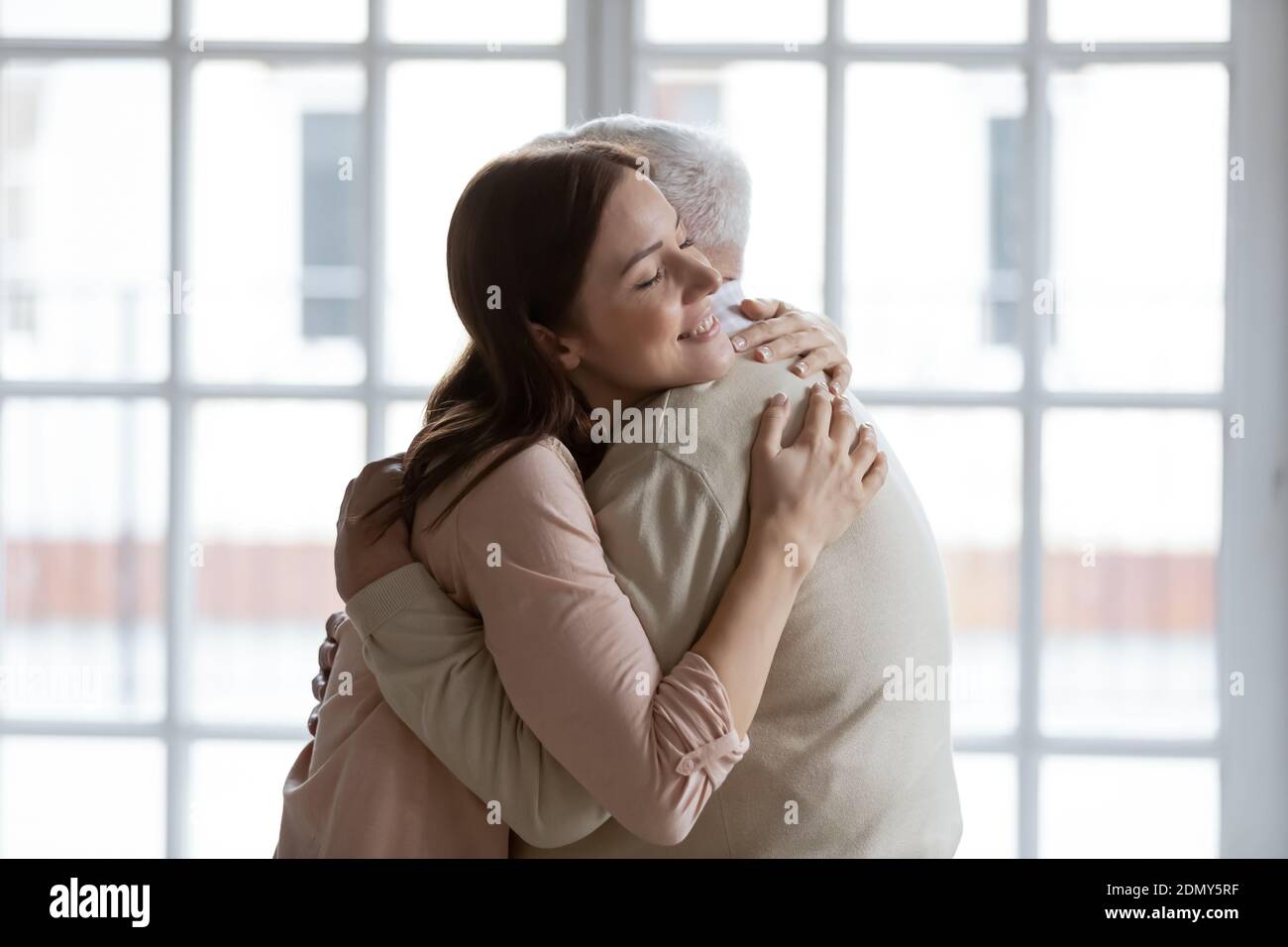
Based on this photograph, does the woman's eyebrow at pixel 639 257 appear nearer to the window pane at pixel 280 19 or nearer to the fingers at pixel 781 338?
the fingers at pixel 781 338

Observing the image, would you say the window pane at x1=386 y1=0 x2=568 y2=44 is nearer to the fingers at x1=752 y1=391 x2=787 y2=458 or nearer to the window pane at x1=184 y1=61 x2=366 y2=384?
the fingers at x1=752 y1=391 x2=787 y2=458

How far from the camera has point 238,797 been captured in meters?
2.11

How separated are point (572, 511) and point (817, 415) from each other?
0.29 metres

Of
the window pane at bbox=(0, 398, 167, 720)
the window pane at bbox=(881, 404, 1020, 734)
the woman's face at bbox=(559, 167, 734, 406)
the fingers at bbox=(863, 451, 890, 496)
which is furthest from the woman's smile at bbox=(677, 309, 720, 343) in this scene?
the window pane at bbox=(881, 404, 1020, 734)

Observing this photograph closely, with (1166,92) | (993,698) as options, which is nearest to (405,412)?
(993,698)

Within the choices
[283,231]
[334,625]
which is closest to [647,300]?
[334,625]

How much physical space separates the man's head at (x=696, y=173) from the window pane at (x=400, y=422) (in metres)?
0.84

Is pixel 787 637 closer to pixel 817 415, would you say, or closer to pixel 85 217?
pixel 817 415

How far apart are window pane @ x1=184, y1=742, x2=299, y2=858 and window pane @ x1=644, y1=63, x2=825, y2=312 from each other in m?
1.25

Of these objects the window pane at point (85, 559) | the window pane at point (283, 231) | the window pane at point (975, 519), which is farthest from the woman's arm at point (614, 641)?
the window pane at point (975, 519)

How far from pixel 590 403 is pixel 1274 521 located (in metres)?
1.41

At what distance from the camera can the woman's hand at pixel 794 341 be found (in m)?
1.19

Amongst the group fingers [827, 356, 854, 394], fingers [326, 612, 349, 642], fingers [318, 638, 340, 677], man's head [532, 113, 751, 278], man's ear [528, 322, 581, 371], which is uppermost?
man's head [532, 113, 751, 278]

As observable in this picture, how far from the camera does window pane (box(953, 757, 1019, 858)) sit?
6.66 ft
